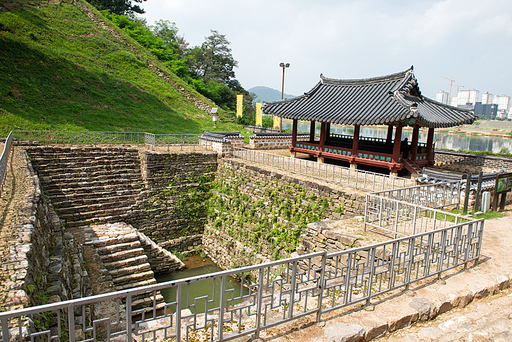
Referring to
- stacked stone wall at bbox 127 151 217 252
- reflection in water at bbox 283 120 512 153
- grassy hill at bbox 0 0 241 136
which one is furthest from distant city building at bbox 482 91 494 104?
stacked stone wall at bbox 127 151 217 252

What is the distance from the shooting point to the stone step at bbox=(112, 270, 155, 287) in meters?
11.4

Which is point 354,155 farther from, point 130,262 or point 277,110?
point 130,262

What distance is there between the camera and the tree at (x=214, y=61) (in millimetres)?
53750

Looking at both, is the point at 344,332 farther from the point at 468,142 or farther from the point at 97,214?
the point at 468,142

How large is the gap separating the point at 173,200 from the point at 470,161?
60.5 feet

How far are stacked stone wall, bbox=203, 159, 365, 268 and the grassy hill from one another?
12302 mm

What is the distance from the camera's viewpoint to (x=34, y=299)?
16.1ft

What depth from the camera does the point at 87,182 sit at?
15180mm

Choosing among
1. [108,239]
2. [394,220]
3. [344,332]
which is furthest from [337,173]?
[344,332]

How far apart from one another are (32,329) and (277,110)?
54.9 ft

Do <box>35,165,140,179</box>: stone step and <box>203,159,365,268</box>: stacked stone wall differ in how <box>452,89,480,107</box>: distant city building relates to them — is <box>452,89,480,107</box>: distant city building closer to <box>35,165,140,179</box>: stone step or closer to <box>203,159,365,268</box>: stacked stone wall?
<box>203,159,365,268</box>: stacked stone wall

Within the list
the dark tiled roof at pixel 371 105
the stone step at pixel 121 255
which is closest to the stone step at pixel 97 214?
the stone step at pixel 121 255

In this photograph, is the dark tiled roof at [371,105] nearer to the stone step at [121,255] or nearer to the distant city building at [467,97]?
the stone step at [121,255]

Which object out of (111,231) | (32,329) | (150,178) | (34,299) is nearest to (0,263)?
(34,299)
